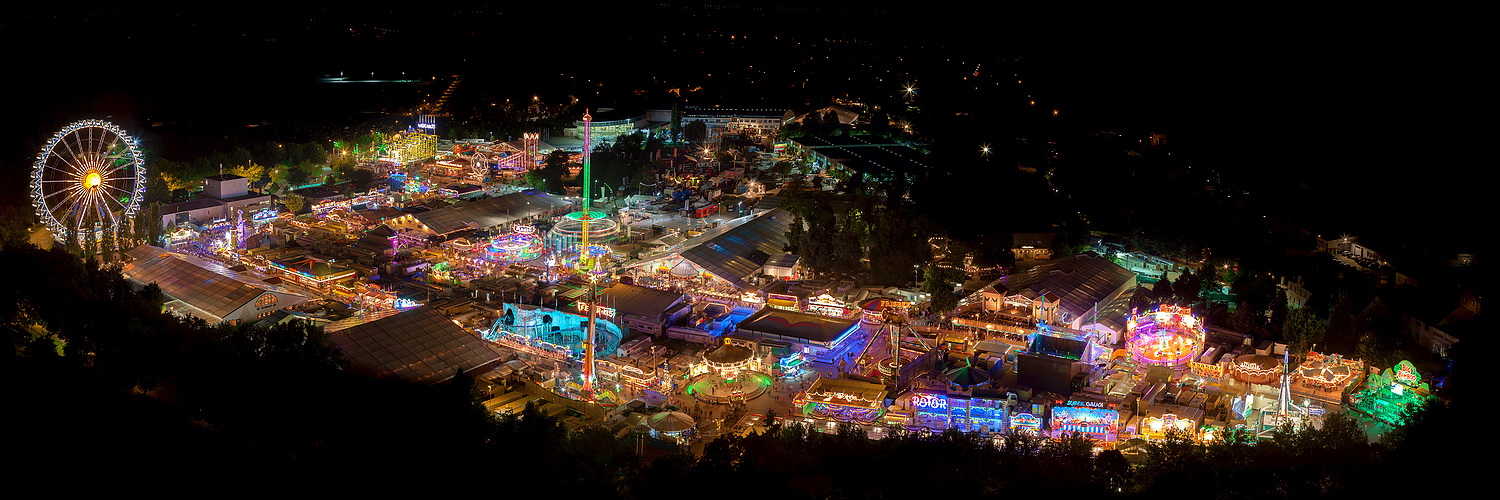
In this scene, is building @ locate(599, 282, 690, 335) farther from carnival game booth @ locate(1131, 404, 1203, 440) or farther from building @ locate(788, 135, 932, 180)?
building @ locate(788, 135, 932, 180)

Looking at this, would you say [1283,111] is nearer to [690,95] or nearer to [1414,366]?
[1414,366]

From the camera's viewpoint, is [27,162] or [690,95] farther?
[690,95]

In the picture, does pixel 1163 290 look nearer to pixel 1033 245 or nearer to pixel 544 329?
pixel 1033 245

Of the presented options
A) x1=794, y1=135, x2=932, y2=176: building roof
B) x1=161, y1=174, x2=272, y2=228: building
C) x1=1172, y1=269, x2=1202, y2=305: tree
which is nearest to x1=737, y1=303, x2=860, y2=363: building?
x1=1172, y1=269, x2=1202, y2=305: tree

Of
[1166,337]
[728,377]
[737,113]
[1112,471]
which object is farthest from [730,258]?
[737,113]

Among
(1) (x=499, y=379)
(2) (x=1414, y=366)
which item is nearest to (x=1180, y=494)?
(2) (x=1414, y=366)

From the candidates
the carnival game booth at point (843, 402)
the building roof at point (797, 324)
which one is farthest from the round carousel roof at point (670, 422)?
the building roof at point (797, 324)
